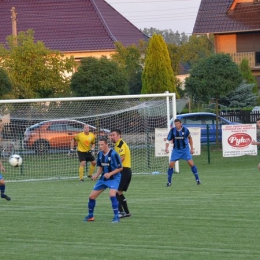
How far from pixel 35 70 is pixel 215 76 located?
31.6ft

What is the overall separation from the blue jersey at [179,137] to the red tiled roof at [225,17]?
94.7 ft

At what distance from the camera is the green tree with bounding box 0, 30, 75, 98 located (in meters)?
36.4

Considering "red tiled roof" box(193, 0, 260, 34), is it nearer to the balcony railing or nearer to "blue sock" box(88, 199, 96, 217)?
the balcony railing

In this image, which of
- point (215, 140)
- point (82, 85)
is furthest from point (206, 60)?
point (82, 85)

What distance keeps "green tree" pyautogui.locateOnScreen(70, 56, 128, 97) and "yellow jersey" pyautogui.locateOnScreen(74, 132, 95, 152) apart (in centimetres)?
1023

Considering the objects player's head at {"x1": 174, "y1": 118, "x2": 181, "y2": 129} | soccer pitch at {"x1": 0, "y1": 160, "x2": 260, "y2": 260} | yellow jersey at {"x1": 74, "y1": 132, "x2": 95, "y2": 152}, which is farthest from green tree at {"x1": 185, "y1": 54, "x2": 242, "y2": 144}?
player's head at {"x1": 174, "y1": 118, "x2": 181, "y2": 129}

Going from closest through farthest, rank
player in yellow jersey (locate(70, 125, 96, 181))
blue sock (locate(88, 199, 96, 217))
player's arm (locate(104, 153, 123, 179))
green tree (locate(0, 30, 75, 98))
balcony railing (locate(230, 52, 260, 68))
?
player's arm (locate(104, 153, 123, 179)) → blue sock (locate(88, 199, 96, 217)) → player in yellow jersey (locate(70, 125, 96, 181)) → green tree (locate(0, 30, 75, 98)) → balcony railing (locate(230, 52, 260, 68))

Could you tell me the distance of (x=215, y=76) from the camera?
3120cm

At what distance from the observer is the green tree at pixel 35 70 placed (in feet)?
120

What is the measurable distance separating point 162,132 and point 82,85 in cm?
870

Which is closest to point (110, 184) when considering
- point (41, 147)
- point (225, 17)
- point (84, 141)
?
point (84, 141)

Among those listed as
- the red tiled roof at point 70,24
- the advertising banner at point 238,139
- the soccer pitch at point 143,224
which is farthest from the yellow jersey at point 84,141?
the red tiled roof at point 70,24

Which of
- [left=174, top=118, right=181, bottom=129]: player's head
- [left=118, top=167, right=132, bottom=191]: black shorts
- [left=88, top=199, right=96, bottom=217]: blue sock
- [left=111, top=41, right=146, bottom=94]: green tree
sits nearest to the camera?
[left=88, top=199, right=96, bottom=217]: blue sock

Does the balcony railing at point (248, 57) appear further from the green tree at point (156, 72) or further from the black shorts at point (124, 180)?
the black shorts at point (124, 180)
